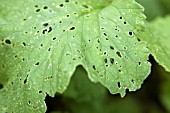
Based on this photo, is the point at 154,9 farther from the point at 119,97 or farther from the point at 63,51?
the point at 63,51

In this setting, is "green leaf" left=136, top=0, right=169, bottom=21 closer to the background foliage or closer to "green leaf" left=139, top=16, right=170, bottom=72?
"green leaf" left=139, top=16, right=170, bottom=72

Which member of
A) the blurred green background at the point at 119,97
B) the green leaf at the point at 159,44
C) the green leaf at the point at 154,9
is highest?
the green leaf at the point at 159,44

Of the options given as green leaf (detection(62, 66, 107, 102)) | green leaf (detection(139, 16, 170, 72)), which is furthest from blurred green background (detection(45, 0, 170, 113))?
green leaf (detection(139, 16, 170, 72))

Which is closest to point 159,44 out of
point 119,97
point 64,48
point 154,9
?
point 64,48

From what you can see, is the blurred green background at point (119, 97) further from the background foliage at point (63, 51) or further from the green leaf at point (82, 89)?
the background foliage at point (63, 51)

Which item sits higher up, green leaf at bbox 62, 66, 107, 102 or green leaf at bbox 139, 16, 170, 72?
green leaf at bbox 139, 16, 170, 72

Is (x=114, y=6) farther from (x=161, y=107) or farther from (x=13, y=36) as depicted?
(x=161, y=107)

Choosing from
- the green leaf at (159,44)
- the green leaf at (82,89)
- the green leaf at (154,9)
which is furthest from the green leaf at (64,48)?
the green leaf at (154,9)

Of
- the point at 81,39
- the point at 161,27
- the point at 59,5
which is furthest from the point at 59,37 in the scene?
the point at 161,27
